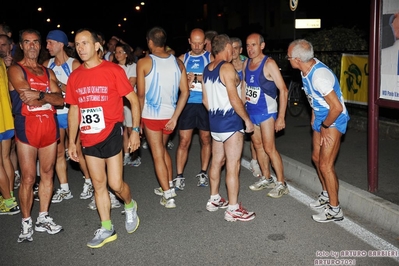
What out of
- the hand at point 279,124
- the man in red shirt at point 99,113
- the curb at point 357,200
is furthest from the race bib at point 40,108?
the curb at point 357,200

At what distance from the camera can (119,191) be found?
4.88 meters

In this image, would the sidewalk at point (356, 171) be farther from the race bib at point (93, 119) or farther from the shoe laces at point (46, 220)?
the shoe laces at point (46, 220)

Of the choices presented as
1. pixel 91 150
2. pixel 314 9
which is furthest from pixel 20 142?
pixel 314 9

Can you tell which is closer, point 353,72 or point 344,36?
point 353,72

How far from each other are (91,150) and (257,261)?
197cm

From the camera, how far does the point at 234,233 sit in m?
4.93

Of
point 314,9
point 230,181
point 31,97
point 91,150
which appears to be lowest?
point 230,181

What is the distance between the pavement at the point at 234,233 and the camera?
171 inches

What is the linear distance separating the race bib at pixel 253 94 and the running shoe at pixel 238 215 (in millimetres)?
1599

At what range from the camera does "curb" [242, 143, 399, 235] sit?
4.89 m

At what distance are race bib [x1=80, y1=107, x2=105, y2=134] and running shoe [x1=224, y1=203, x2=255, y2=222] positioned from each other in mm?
1797

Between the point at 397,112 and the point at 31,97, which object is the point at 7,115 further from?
the point at 397,112

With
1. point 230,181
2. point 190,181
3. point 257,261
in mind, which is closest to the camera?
point 257,261

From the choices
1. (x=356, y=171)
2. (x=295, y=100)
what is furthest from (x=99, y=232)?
(x=295, y=100)
